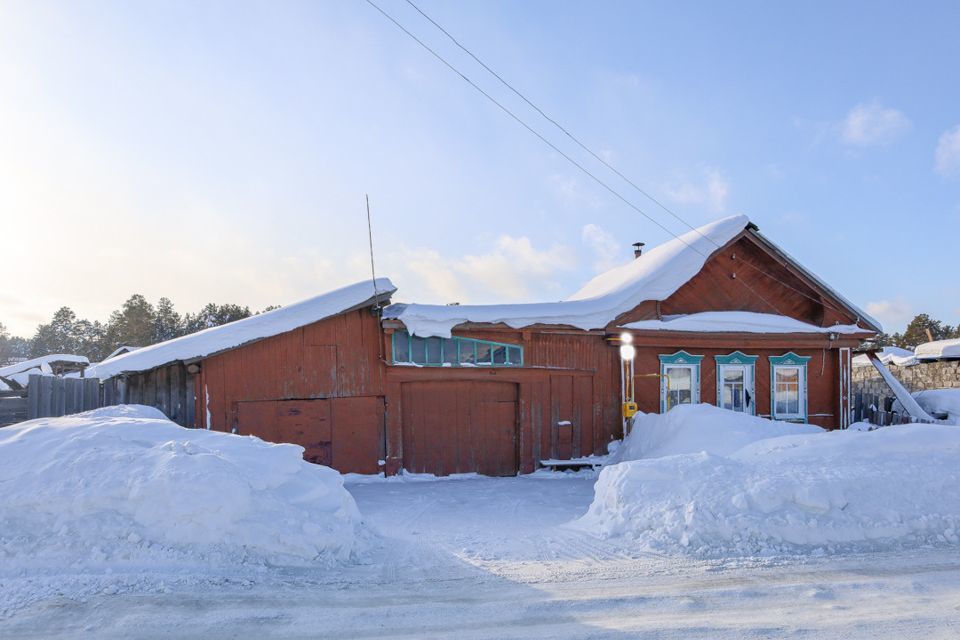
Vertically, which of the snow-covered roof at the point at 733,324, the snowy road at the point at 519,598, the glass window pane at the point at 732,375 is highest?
the snow-covered roof at the point at 733,324

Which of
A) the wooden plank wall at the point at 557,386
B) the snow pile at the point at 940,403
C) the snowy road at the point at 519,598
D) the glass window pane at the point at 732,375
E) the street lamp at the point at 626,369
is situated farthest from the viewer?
the snow pile at the point at 940,403

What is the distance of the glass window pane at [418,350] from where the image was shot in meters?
12.5

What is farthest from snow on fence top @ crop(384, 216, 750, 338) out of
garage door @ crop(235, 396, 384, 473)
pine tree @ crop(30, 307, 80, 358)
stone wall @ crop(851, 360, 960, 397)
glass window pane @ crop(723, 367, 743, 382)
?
pine tree @ crop(30, 307, 80, 358)

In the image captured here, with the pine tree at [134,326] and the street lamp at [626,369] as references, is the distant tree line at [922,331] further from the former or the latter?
the pine tree at [134,326]

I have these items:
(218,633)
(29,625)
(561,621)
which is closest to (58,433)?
(29,625)

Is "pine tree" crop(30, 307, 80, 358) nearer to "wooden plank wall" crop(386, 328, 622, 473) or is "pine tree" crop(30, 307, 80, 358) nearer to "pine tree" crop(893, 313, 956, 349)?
"wooden plank wall" crop(386, 328, 622, 473)

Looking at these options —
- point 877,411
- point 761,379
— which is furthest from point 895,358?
point 761,379

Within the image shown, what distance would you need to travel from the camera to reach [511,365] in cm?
1291

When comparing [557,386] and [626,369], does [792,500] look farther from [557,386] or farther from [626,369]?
[626,369]

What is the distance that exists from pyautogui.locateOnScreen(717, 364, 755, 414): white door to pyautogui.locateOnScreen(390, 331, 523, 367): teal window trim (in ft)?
16.4

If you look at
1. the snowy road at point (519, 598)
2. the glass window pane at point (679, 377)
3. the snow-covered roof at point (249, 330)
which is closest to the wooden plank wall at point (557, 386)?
the glass window pane at point (679, 377)

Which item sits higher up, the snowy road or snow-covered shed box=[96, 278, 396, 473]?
snow-covered shed box=[96, 278, 396, 473]

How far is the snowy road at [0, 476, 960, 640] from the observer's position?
428cm

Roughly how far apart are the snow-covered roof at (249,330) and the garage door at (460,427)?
2117 mm
